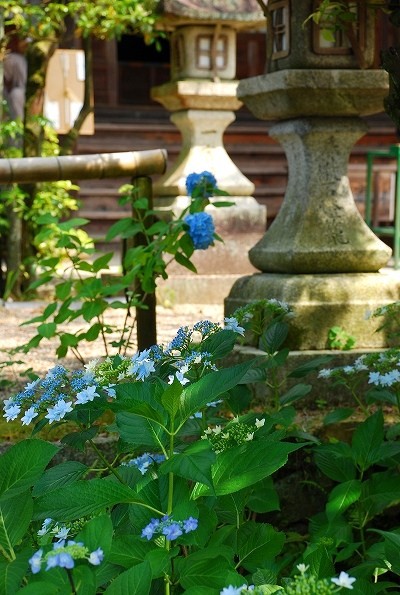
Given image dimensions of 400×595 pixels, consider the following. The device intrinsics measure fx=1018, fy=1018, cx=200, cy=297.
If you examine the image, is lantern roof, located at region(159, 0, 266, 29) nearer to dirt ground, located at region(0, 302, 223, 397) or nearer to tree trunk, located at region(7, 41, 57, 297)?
tree trunk, located at region(7, 41, 57, 297)

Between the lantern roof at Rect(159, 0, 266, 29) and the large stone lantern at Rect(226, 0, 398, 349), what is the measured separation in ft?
8.85

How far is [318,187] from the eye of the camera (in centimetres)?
359

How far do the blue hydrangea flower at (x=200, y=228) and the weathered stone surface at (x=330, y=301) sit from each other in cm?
31

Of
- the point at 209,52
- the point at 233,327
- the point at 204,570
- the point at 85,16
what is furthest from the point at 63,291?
the point at 85,16

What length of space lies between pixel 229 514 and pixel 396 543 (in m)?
0.37

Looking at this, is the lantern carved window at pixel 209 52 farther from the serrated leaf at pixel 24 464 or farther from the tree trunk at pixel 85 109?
the serrated leaf at pixel 24 464

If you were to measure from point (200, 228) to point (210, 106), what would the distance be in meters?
3.45

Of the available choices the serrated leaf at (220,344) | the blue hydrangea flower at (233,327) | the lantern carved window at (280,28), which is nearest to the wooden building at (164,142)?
the lantern carved window at (280,28)

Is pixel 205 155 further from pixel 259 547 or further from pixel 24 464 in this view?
pixel 24 464

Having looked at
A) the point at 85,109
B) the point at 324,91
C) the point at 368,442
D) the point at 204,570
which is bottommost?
the point at 368,442

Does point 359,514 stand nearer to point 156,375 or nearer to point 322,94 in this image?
point 156,375

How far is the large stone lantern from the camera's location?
3412 mm

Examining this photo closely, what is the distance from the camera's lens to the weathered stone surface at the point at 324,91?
345cm

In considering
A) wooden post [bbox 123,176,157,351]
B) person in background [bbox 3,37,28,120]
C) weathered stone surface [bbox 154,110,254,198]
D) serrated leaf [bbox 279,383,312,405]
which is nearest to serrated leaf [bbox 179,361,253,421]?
serrated leaf [bbox 279,383,312,405]
